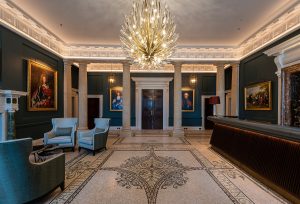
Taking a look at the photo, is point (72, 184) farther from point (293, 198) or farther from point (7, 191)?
point (293, 198)

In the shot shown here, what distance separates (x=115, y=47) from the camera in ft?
25.8

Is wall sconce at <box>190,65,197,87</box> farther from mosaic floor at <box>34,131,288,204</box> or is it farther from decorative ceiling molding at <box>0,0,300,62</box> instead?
mosaic floor at <box>34,131,288,204</box>

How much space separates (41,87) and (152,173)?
492 cm

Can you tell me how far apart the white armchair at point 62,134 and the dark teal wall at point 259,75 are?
640 cm

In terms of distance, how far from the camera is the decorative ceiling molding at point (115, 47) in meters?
4.81

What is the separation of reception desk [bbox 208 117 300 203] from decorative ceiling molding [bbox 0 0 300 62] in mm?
3304

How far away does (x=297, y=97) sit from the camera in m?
4.98

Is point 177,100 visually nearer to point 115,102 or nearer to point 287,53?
point 115,102

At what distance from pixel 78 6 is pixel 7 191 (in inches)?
177

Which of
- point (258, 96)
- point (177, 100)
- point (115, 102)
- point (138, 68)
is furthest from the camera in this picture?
point (115, 102)

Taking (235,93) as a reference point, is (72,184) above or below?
below

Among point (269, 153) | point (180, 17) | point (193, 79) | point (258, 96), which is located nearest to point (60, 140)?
point (180, 17)

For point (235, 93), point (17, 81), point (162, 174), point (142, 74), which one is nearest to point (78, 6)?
point (17, 81)

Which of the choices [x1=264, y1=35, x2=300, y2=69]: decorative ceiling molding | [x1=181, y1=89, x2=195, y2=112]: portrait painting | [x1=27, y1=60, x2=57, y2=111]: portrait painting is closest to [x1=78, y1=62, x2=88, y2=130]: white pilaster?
[x1=27, y1=60, x2=57, y2=111]: portrait painting
